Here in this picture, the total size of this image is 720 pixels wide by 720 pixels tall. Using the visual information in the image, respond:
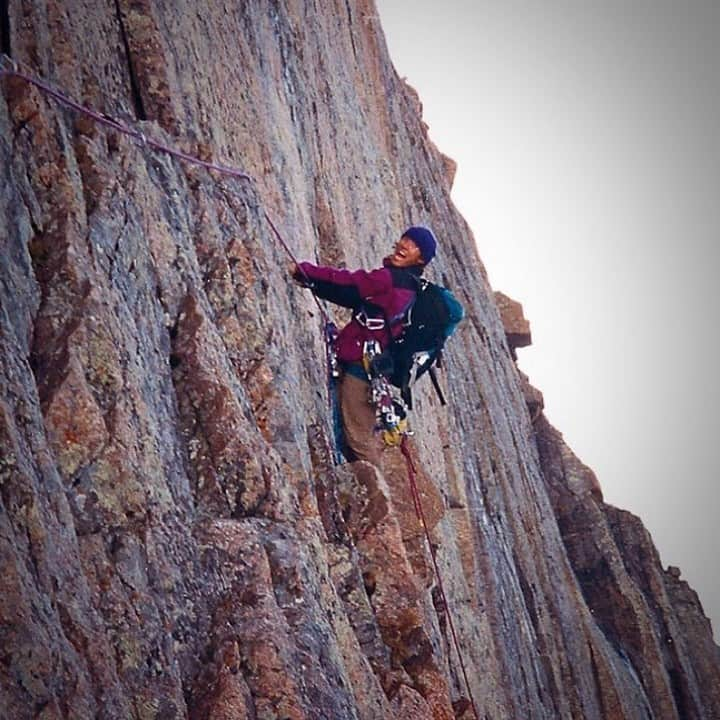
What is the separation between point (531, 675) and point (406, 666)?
8.91 metres

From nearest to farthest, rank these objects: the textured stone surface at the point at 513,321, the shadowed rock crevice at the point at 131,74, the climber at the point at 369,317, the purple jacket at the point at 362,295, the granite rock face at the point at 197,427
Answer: the granite rock face at the point at 197,427
the shadowed rock crevice at the point at 131,74
the purple jacket at the point at 362,295
the climber at the point at 369,317
the textured stone surface at the point at 513,321

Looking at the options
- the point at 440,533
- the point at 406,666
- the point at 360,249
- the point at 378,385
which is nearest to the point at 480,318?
the point at 360,249

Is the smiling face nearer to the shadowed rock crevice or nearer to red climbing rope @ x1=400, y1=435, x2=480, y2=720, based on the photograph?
red climbing rope @ x1=400, y1=435, x2=480, y2=720

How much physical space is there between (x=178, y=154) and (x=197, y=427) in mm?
3179

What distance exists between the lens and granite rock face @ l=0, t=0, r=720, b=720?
6.36m

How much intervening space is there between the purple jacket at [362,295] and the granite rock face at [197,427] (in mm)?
403

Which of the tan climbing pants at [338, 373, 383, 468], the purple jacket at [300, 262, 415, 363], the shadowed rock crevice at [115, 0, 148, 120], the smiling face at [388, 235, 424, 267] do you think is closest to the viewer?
the shadowed rock crevice at [115, 0, 148, 120]

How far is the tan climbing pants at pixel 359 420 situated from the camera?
41.8 feet

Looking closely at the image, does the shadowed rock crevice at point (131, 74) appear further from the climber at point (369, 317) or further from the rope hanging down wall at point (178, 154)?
the climber at point (369, 317)

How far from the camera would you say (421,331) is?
13.0 metres

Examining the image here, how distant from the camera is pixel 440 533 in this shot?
49.0 feet

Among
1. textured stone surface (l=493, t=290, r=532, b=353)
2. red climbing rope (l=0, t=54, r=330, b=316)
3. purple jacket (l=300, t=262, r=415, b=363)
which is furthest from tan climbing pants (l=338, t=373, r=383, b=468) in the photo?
textured stone surface (l=493, t=290, r=532, b=353)

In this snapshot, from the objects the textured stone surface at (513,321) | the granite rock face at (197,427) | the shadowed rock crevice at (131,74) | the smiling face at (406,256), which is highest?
the textured stone surface at (513,321)

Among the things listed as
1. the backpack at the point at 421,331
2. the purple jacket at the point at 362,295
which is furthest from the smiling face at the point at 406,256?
the backpack at the point at 421,331
